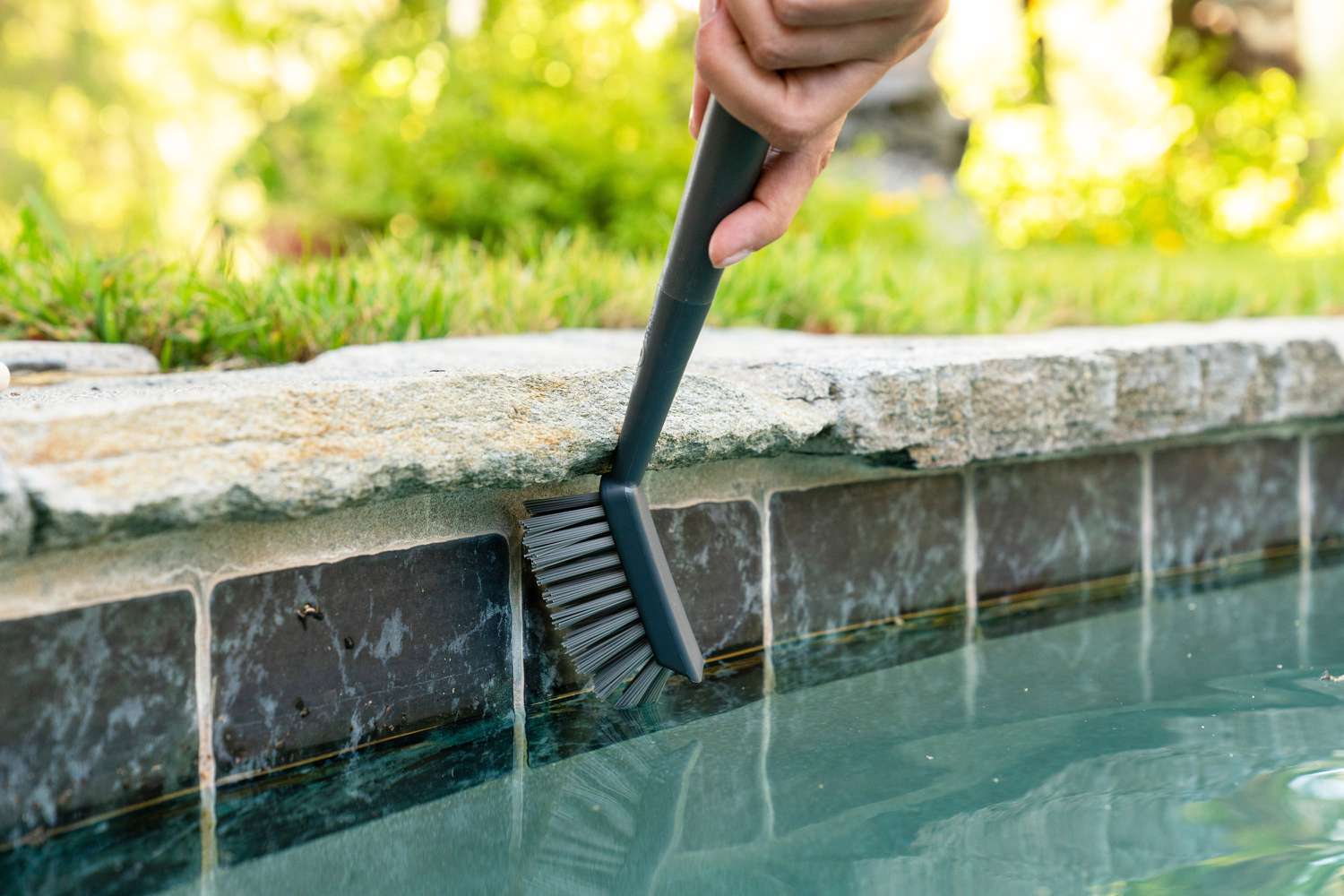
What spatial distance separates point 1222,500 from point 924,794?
1109mm

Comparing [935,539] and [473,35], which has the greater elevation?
[473,35]

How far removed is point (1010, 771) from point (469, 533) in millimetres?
558

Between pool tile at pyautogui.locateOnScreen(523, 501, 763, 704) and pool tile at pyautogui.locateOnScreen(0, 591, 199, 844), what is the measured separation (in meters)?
0.37

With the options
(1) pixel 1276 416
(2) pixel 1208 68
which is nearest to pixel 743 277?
(1) pixel 1276 416

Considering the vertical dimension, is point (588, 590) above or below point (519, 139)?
below

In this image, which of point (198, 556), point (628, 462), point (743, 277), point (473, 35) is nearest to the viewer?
point (198, 556)

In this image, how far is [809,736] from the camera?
3.69ft

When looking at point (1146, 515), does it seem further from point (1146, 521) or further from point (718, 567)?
point (718, 567)

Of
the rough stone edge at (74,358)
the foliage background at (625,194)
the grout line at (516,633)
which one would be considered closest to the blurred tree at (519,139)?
the foliage background at (625,194)

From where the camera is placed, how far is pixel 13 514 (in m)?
0.77

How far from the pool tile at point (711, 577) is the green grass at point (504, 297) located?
0.62m

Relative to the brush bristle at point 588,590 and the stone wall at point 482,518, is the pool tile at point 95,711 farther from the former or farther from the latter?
the brush bristle at point 588,590

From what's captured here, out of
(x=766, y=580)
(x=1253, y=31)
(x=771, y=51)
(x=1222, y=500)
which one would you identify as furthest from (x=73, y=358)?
(x=1253, y=31)

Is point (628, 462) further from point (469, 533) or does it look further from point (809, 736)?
point (809, 736)
